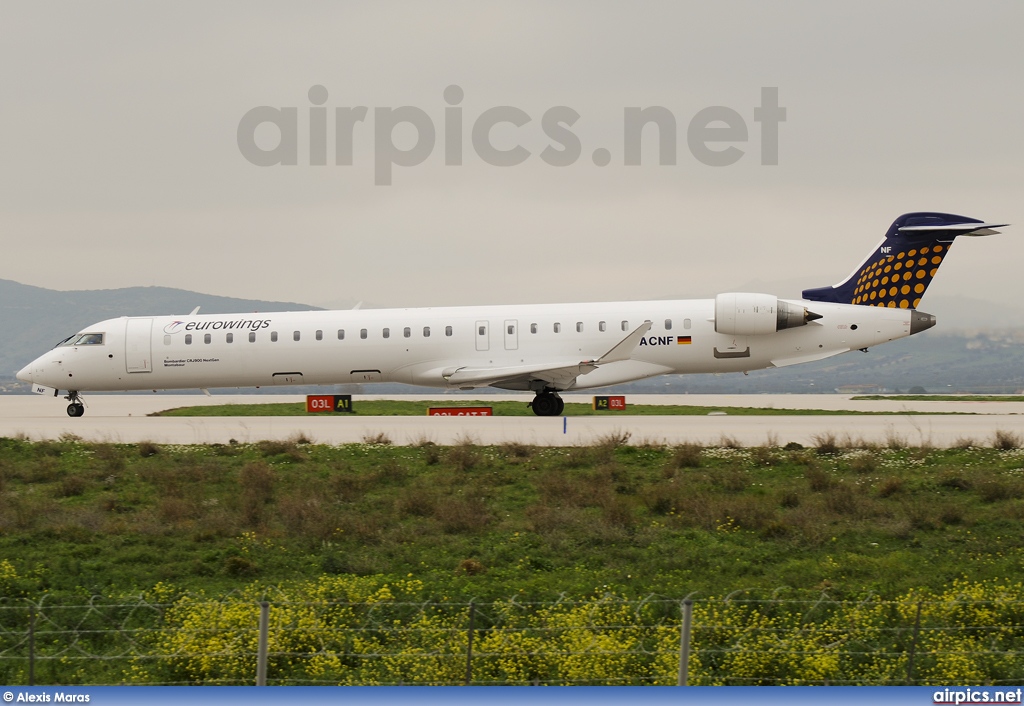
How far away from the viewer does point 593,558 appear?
628 inches

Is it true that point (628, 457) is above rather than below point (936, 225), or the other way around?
below

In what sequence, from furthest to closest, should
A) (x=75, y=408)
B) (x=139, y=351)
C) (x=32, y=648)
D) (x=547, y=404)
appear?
(x=75, y=408)
(x=139, y=351)
(x=547, y=404)
(x=32, y=648)

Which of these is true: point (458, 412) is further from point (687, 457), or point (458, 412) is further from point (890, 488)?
point (890, 488)

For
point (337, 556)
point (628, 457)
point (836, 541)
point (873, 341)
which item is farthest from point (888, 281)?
point (337, 556)

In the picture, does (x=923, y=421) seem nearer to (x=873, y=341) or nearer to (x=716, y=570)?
(x=873, y=341)

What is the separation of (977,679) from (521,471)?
12.6m

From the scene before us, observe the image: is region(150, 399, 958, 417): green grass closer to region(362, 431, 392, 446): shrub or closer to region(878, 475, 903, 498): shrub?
region(362, 431, 392, 446): shrub

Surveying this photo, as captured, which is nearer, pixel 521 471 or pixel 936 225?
pixel 521 471

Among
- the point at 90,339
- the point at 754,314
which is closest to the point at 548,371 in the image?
the point at 754,314

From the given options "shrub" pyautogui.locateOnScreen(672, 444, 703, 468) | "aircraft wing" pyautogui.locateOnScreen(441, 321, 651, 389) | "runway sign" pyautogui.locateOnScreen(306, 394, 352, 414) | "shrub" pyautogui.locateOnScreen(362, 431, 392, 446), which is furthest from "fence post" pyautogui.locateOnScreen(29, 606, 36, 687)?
"runway sign" pyautogui.locateOnScreen(306, 394, 352, 414)

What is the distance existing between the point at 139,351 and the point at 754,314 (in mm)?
20590

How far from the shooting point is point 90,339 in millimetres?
37062

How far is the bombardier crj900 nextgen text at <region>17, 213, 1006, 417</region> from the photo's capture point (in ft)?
113

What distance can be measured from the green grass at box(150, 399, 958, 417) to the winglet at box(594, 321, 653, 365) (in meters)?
4.21
